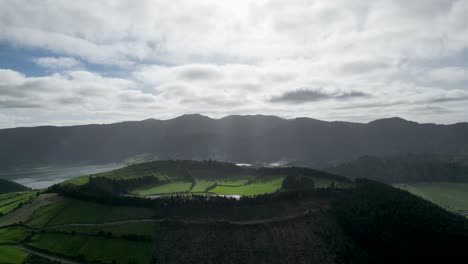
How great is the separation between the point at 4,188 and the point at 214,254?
169 metres

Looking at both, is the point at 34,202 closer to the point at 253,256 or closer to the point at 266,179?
the point at 253,256

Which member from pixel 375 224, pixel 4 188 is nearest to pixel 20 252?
pixel 375 224

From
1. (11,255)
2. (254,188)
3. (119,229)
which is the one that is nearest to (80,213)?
(119,229)

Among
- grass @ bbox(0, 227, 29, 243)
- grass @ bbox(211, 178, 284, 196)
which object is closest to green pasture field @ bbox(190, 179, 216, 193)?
grass @ bbox(211, 178, 284, 196)

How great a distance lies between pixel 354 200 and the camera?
9906 centimetres

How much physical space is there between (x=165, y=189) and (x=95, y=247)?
58.0 meters

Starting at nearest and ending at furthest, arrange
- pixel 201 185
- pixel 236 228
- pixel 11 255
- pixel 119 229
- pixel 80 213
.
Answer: pixel 11 255 → pixel 119 229 → pixel 236 228 → pixel 80 213 → pixel 201 185

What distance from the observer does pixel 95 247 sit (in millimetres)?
70875

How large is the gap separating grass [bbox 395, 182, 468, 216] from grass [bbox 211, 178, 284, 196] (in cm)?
8239

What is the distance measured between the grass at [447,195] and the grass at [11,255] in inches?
6325

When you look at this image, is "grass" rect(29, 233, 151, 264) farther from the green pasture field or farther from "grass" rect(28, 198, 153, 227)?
the green pasture field

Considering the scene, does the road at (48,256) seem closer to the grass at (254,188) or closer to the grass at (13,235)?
the grass at (13,235)

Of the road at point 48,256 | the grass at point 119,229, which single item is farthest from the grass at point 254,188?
the road at point 48,256

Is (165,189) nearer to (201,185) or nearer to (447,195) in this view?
(201,185)
